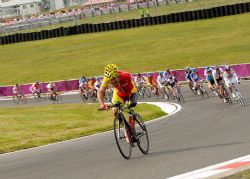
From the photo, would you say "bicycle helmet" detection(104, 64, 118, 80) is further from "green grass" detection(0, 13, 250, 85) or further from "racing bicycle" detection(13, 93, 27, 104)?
"green grass" detection(0, 13, 250, 85)

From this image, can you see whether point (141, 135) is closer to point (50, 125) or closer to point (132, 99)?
point (132, 99)

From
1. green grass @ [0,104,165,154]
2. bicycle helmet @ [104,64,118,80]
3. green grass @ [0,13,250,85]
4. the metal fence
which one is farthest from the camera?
the metal fence

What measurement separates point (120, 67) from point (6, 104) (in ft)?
34.6

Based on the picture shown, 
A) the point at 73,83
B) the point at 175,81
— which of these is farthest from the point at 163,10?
the point at 175,81

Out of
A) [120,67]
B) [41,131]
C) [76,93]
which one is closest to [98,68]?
[120,67]

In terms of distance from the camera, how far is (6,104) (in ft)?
144

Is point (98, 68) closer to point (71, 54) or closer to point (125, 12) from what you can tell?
point (71, 54)

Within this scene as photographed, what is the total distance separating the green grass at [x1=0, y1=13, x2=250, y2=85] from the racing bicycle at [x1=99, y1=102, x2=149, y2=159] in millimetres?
31257

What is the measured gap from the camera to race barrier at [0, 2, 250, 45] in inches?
2265

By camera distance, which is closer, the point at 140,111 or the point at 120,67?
the point at 140,111

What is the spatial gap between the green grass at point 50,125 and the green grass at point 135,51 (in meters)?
20.4

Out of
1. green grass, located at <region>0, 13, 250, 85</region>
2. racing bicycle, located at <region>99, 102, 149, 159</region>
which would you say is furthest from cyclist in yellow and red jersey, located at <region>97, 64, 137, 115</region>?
green grass, located at <region>0, 13, 250, 85</region>

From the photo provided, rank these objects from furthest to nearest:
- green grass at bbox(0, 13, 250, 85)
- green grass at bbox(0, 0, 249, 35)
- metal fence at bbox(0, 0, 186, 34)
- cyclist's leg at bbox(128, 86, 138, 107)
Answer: metal fence at bbox(0, 0, 186, 34)
green grass at bbox(0, 0, 249, 35)
green grass at bbox(0, 13, 250, 85)
cyclist's leg at bbox(128, 86, 138, 107)

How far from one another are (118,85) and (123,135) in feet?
3.03
